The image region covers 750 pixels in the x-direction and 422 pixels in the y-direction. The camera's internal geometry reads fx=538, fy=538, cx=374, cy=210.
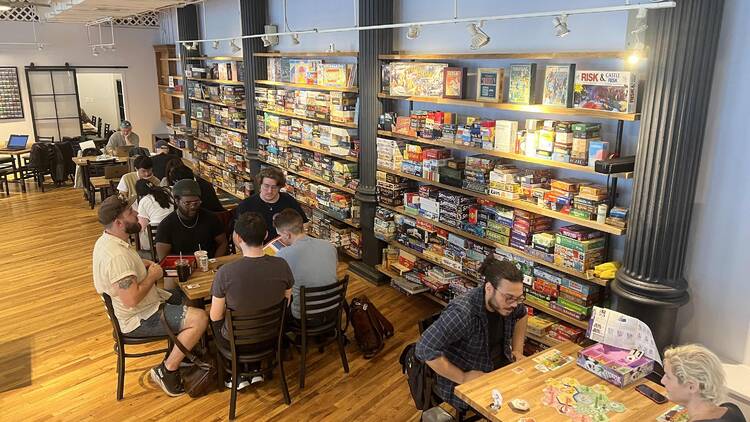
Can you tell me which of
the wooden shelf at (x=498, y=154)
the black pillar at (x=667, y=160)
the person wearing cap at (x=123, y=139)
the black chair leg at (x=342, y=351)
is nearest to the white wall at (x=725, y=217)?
the black pillar at (x=667, y=160)

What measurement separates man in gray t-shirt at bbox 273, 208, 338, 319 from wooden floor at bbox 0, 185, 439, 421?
72 centimetres

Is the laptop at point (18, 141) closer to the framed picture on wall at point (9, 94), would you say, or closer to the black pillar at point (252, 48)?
the framed picture on wall at point (9, 94)

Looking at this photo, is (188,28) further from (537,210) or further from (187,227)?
(537,210)

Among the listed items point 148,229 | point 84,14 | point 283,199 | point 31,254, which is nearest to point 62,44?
point 84,14

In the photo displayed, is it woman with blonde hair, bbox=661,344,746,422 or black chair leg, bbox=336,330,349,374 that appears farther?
black chair leg, bbox=336,330,349,374

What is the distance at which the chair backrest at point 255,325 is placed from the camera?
12.1ft

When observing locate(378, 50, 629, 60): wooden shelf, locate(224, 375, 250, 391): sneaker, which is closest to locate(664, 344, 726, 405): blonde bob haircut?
locate(378, 50, 629, 60): wooden shelf

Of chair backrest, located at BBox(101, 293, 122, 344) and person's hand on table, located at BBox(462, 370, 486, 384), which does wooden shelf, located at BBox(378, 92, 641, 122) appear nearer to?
person's hand on table, located at BBox(462, 370, 486, 384)

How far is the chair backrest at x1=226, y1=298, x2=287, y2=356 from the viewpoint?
3686 millimetres

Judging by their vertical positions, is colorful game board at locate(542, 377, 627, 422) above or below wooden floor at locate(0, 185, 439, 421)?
above

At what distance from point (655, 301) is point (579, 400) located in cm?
116

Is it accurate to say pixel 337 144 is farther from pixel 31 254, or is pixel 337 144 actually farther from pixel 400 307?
pixel 31 254

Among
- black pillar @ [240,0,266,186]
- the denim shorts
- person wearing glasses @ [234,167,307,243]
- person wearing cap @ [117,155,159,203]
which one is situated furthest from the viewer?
black pillar @ [240,0,266,186]

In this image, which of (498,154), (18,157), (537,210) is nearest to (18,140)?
(18,157)
